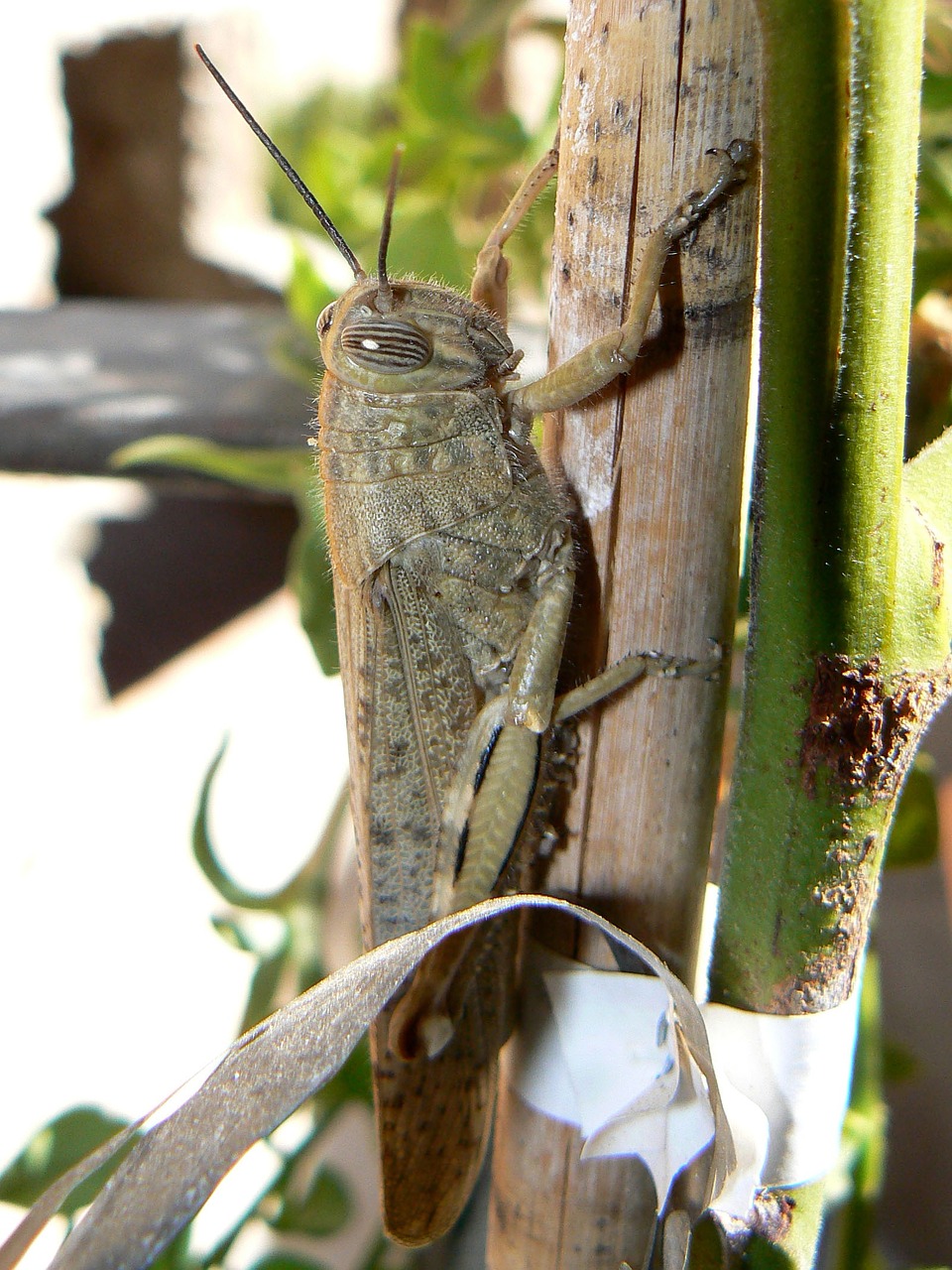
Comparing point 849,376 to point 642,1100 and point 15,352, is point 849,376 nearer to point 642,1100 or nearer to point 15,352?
point 642,1100

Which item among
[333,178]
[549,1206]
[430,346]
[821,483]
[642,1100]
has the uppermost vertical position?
[333,178]

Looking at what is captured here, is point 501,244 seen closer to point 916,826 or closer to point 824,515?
point 824,515

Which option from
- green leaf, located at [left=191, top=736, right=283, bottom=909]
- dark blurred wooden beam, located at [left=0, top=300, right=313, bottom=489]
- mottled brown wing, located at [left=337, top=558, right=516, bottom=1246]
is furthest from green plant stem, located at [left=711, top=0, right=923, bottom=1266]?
dark blurred wooden beam, located at [left=0, top=300, right=313, bottom=489]

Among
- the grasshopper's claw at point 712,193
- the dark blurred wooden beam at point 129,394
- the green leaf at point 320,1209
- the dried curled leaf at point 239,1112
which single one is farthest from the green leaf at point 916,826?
the dark blurred wooden beam at point 129,394

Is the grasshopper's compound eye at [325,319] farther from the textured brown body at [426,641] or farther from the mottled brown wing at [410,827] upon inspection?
the mottled brown wing at [410,827]

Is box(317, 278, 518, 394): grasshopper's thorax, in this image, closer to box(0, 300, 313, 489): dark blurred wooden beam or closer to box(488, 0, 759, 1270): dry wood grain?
box(488, 0, 759, 1270): dry wood grain

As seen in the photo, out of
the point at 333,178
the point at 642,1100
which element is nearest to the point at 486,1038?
the point at 642,1100
